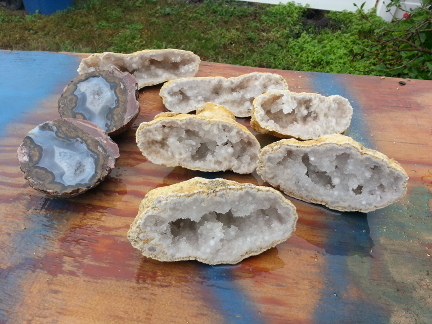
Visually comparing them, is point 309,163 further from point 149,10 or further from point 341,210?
point 149,10

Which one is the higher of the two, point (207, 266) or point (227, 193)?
point (227, 193)

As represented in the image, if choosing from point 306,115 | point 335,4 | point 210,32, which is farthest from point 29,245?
point 335,4

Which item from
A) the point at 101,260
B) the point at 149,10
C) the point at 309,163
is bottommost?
the point at 149,10

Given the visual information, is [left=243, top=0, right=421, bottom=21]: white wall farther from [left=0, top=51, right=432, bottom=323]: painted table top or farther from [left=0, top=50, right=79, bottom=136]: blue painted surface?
[left=0, top=50, right=79, bottom=136]: blue painted surface

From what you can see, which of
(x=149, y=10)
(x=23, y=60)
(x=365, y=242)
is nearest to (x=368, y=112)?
(x=365, y=242)

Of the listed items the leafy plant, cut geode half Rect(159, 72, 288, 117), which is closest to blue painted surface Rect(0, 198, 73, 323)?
cut geode half Rect(159, 72, 288, 117)

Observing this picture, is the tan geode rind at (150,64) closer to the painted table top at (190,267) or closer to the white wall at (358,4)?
the painted table top at (190,267)
